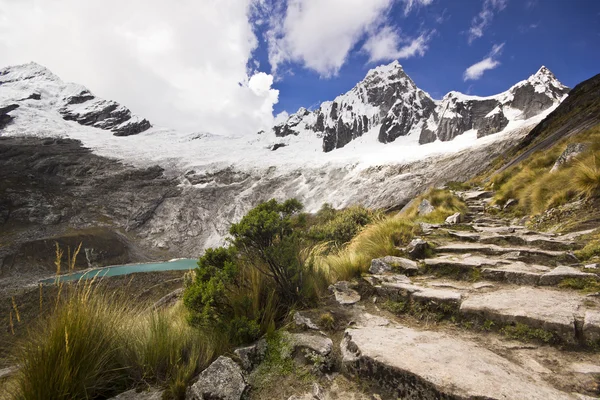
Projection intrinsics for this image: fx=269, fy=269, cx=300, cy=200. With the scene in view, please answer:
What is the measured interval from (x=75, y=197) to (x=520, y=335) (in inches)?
4664

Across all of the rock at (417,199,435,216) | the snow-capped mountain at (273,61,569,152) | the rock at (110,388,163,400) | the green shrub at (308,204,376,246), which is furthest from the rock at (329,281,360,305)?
the snow-capped mountain at (273,61,569,152)

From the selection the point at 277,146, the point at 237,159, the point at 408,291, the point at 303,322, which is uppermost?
the point at 277,146

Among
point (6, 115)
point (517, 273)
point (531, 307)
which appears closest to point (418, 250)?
point (517, 273)

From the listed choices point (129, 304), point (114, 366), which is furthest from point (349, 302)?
point (129, 304)

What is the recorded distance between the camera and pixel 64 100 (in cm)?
16588

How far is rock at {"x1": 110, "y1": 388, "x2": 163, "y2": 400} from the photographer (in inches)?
87.8

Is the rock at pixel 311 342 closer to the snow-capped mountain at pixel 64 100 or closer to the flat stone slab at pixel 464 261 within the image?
the flat stone slab at pixel 464 261

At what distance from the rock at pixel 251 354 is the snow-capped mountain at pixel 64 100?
186744 mm

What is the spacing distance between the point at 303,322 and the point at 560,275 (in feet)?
10.7

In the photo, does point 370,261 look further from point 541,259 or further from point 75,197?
point 75,197

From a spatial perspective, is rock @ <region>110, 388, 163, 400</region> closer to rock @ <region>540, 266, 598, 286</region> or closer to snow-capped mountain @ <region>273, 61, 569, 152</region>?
rock @ <region>540, 266, 598, 286</region>

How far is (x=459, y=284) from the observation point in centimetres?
387

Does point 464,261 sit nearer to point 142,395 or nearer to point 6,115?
point 142,395

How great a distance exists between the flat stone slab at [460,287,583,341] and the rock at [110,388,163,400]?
3.08m
